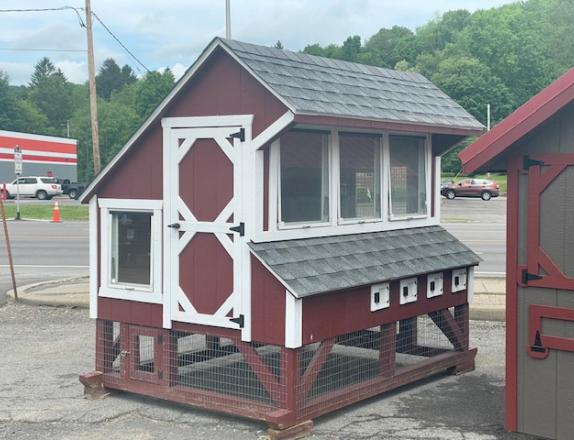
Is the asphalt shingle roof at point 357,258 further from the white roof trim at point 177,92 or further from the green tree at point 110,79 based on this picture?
the green tree at point 110,79

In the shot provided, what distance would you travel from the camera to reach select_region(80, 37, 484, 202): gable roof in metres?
6.85

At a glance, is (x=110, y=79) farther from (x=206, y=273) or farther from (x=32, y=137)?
(x=206, y=273)

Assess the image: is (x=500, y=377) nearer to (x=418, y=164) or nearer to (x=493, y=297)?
(x=418, y=164)

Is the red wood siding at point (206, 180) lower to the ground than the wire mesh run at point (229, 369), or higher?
higher

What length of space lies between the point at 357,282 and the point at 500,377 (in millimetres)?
2558

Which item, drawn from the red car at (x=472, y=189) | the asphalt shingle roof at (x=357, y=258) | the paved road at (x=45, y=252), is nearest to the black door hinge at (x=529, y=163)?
the asphalt shingle roof at (x=357, y=258)

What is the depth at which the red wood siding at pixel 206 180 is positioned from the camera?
22.9 ft

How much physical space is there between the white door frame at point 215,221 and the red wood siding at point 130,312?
0.46ft

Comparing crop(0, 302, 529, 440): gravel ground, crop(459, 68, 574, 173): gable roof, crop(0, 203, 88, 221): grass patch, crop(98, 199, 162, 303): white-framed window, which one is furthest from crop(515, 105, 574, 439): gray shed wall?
crop(0, 203, 88, 221): grass patch

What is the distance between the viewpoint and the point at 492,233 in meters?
25.2

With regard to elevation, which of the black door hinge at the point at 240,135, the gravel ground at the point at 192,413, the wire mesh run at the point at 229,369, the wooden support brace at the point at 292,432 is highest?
the black door hinge at the point at 240,135

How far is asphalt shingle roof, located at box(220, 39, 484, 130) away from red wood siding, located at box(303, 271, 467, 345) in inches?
61.1

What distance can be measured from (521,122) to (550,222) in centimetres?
79

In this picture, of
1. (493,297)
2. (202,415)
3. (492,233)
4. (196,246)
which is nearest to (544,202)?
(196,246)
